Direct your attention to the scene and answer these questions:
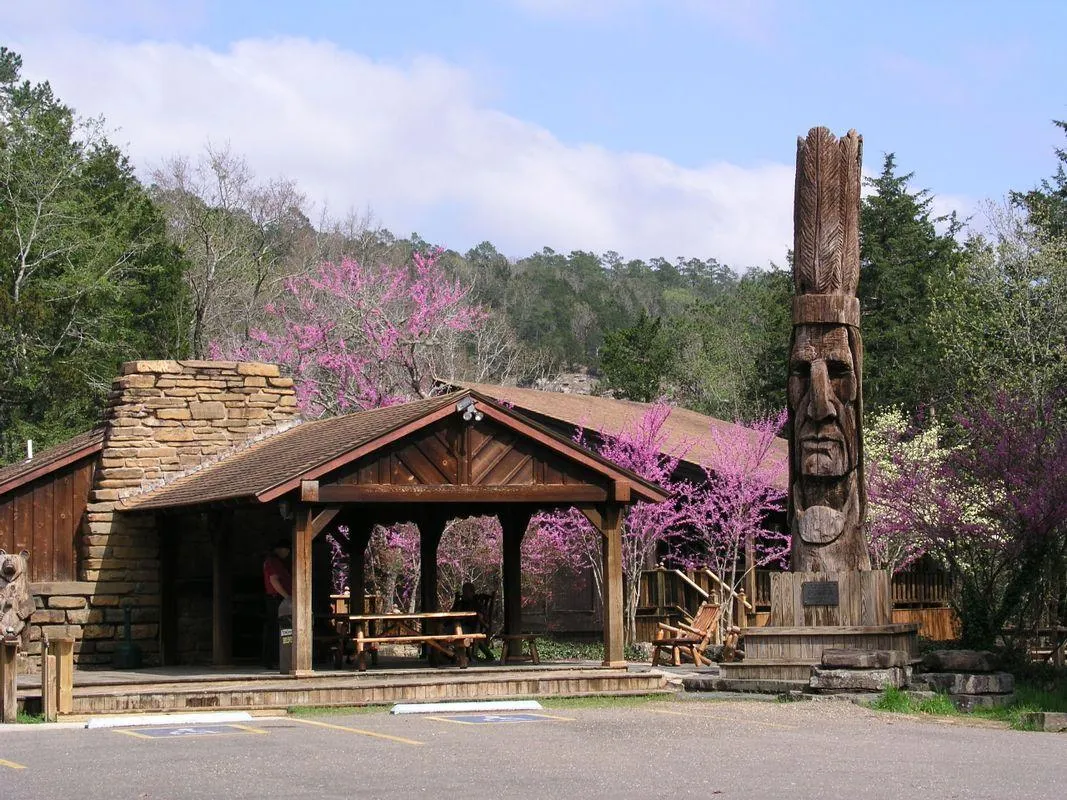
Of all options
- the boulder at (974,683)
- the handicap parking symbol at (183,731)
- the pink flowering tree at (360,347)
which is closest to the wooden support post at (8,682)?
the handicap parking symbol at (183,731)

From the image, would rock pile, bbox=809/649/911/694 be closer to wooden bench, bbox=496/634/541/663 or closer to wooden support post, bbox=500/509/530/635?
wooden bench, bbox=496/634/541/663

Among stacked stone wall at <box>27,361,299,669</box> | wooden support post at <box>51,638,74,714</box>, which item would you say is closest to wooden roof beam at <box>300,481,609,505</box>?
wooden support post at <box>51,638,74,714</box>

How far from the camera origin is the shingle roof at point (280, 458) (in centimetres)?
1758

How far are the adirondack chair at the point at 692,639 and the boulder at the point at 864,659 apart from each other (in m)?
7.07

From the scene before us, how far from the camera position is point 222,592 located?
20.2 metres

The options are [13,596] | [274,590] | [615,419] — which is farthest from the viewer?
[615,419]

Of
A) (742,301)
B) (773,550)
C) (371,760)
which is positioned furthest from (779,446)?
(742,301)

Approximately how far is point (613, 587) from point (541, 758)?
744 centimetres

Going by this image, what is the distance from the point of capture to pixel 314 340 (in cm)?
3375

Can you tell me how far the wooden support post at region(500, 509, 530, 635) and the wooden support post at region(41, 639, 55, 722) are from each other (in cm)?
710

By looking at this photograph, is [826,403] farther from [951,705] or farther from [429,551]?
[429,551]

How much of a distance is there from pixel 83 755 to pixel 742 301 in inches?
2366

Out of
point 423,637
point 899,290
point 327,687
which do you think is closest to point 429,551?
point 423,637

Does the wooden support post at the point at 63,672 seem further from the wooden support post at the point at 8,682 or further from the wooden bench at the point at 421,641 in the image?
the wooden bench at the point at 421,641
